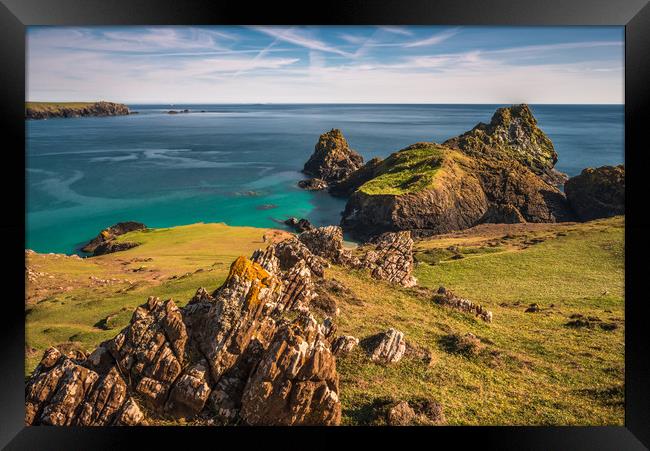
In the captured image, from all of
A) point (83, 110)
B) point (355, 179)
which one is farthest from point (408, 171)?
point (83, 110)

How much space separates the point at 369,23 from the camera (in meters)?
11.1

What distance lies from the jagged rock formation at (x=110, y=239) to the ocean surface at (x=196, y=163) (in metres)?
0.84

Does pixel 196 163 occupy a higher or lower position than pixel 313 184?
higher

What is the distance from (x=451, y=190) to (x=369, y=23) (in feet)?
148

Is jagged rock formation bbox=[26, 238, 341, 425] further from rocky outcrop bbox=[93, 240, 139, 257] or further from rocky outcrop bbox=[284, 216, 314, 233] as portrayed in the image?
rocky outcrop bbox=[284, 216, 314, 233]

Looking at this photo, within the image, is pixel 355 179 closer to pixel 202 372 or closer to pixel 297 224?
pixel 297 224

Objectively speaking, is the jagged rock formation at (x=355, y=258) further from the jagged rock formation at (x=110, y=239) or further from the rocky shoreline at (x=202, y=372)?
the jagged rock formation at (x=110, y=239)

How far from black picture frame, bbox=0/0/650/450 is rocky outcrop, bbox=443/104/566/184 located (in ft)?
180

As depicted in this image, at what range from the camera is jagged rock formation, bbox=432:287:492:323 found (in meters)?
18.6

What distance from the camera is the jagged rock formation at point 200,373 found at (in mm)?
10913

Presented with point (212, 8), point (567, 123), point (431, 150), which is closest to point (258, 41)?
point (212, 8)

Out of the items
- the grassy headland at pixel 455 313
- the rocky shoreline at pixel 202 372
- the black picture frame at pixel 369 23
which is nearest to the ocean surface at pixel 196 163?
the grassy headland at pixel 455 313
